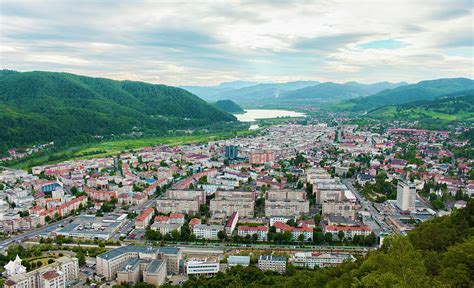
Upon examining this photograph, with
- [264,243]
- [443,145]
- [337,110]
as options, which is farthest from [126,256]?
[337,110]

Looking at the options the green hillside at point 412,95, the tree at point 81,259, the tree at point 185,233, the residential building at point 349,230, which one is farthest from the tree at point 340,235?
the green hillside at point 412,95

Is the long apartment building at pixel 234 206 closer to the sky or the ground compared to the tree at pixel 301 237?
closer to the sky

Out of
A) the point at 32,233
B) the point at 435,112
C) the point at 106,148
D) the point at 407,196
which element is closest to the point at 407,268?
the point at 407,196

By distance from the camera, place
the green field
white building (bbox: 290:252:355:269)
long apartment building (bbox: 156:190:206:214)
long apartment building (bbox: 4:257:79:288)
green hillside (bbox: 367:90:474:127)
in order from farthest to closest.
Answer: green hillside (bbox: 367:90:474:127) → the green field → long apartment building (bbox: 156:190:206:214) → white building (bbox: 290:252:355:269) → long apartment building (bbox: 4:257:79:288)

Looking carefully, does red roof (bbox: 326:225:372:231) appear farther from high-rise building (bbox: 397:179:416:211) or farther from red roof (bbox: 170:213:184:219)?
red roof (bbox: 170:213:184:219)

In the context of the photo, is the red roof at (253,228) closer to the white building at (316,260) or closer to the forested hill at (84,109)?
the white building at (316,260)

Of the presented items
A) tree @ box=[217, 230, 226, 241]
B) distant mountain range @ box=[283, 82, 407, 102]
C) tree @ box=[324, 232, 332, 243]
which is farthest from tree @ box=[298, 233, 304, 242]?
distant mountain range @ box=[283, 82, 407, 102]

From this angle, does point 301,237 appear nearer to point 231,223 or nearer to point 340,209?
point 231,223
